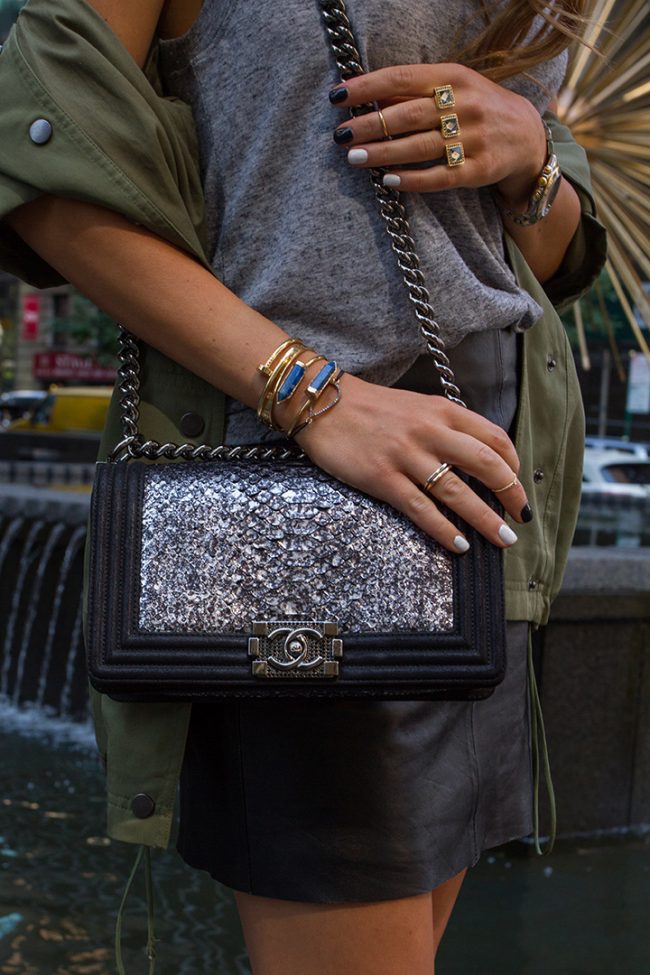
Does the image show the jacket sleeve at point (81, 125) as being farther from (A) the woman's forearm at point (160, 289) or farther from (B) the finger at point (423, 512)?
(B) the finger at point (423, 512)

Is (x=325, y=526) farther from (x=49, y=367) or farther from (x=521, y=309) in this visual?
(x=49, y=367)

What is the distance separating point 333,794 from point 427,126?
734 millimetres

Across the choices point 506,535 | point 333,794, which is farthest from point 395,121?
point 333,794

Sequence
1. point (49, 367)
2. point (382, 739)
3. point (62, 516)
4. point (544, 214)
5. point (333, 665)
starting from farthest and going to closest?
point (49, 367)
point (62, 516)
point (544, 214)
point (382, 739)
point (333, 665)

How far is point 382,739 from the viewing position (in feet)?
4.08

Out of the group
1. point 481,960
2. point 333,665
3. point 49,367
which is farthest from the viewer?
point 49,367

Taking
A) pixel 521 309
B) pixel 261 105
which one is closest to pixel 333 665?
pixel 521 309

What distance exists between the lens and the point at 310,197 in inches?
49.2

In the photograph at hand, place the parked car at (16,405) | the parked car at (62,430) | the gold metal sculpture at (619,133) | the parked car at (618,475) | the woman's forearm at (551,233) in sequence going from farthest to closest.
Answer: the parked car at (16,405) < the parked car at (62,430) < the parked car at (618,475) < the gold metal sculpture at (619,133) < the woman's forearm at (551,233)

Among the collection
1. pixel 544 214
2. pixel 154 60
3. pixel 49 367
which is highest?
pixel 154 60

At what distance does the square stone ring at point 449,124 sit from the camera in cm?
124

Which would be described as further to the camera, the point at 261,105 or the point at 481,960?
the point at 481,960

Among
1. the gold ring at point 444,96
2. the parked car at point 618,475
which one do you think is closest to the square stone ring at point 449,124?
the gold ring at point 444,96

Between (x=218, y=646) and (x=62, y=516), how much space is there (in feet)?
13.5
